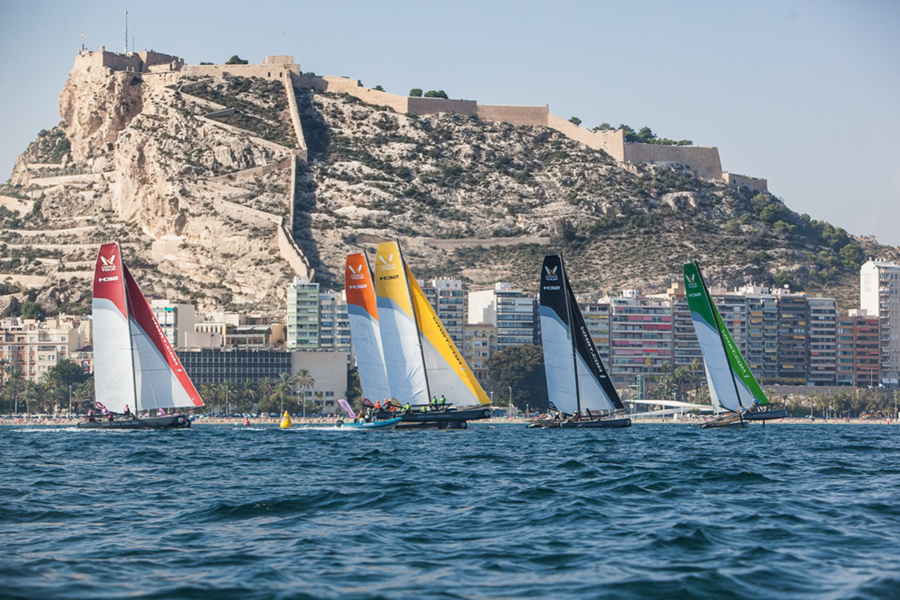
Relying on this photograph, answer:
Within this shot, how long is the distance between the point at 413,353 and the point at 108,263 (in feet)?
55.1

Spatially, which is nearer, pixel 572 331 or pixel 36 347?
pixel 572 331

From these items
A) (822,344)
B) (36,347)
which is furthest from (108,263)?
(822,344)

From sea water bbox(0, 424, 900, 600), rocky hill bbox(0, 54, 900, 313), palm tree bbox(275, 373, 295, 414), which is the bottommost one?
palm tree bbox(275, 373, 295, 414)

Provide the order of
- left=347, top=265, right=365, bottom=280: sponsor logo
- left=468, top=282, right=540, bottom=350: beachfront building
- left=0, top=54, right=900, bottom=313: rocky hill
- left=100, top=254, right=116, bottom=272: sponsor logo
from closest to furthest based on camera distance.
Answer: left=347, top=265, right=365, bottom=280: sponsor logo → left=100, top=254, right=116, bottom=272: sponsor logo → left=468, top=282, right=540, bottom=350: beachfront building → left=0, top=54, right=900, bottom=313: rocky hill

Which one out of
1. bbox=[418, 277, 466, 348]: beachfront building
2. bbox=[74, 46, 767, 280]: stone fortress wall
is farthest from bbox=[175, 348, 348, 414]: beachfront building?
bbox=[74, 46, 767, 280]: stone fortress wall

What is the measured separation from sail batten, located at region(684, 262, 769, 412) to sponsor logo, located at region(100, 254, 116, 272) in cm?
3107

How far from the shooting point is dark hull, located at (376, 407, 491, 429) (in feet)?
183

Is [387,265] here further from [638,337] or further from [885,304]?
[885,304]

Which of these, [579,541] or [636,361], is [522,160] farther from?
[579,541]

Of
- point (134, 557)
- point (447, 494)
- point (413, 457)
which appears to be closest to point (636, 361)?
point (413, 457)

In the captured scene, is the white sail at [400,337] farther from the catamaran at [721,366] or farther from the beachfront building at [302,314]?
the beachfront building at [302,314]

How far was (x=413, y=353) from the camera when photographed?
185ft

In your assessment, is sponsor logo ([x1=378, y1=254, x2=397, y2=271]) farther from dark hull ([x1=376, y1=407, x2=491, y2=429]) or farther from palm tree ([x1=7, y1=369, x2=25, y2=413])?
palm tree ([x1=7, y1=369, x2=25, y2=413])

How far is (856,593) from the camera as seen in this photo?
14633 mm
